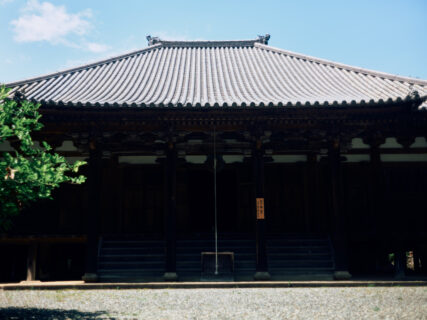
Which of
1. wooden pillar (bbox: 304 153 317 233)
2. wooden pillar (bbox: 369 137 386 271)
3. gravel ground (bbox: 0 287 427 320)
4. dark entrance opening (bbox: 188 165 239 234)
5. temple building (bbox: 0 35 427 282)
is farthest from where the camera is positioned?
dark entrance opening (bbox: 188 165 239 234)

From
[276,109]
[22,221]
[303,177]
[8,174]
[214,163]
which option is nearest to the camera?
[8,174]

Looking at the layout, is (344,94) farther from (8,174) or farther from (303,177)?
(8,174)

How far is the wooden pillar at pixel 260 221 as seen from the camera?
870 cm

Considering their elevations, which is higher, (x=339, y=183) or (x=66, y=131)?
(x=66, y=131)

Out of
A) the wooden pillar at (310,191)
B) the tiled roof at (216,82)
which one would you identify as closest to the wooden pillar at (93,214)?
the tiled roof at (216,82)

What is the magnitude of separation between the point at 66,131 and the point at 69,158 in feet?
6.17

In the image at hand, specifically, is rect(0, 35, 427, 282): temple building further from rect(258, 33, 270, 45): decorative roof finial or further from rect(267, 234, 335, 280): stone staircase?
rect(258, 33, 270, 45): decorative roof finial

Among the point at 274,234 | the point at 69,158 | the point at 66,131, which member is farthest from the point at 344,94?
the point at 69,158

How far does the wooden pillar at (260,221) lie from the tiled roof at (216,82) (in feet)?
4.67

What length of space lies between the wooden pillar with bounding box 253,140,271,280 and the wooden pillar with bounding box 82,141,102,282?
387 cm

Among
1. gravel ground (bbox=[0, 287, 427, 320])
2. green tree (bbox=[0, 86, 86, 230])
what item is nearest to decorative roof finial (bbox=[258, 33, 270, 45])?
gravel ground (bbox=[0, 287, 427, 320])

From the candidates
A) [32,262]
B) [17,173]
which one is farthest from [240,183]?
[17,173]

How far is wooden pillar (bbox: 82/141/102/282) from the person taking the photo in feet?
28.3

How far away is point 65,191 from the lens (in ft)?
36.9
